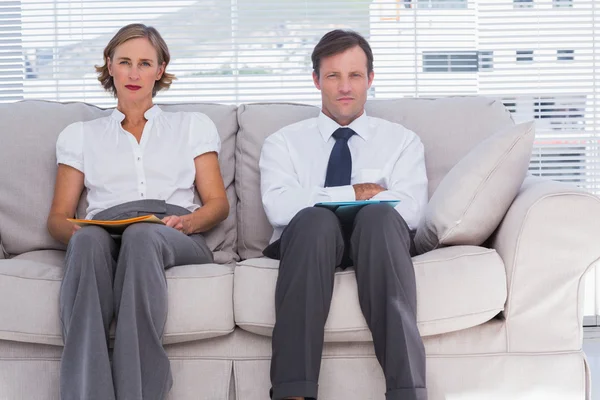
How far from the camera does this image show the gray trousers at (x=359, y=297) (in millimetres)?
1951

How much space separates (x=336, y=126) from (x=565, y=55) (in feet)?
4.95

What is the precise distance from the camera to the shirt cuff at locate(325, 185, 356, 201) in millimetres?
2467

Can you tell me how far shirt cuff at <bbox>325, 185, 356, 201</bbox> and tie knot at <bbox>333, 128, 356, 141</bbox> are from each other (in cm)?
25

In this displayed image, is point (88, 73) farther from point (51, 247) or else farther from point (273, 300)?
point (273, 300)

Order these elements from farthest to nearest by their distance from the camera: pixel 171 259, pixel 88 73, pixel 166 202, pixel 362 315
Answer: pixel 88 73
pixel 166 202
pixel 171 259
pixel 362 315

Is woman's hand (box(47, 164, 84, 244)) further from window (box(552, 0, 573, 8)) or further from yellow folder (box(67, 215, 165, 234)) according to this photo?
window (box(552, 0, 573, 8))

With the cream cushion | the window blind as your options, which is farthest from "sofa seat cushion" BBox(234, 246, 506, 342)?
the window blind

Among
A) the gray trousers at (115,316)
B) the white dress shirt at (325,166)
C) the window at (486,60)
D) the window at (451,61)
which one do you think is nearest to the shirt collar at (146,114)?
the white dress shirt at (325,166)

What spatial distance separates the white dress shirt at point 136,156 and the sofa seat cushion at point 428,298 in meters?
0.61

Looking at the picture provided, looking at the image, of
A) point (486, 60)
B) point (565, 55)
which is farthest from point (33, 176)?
point (565, 55)

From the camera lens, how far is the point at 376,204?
2139mm

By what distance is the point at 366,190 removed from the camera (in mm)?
2514

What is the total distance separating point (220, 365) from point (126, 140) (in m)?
0.89

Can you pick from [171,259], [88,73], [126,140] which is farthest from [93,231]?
[88,73]
